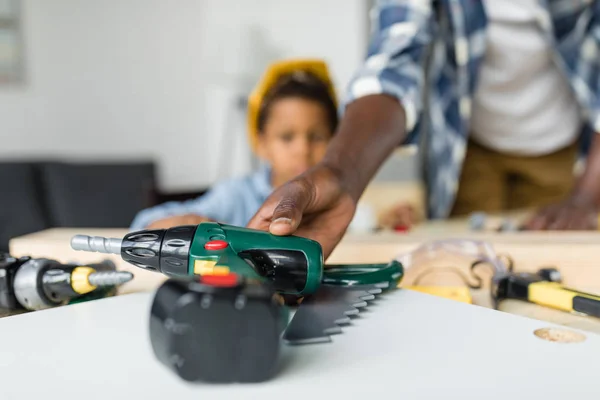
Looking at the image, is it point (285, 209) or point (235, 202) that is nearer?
point (285, 209)

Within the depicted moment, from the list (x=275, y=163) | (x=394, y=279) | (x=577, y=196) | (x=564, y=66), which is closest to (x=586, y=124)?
(x=564, y=66)

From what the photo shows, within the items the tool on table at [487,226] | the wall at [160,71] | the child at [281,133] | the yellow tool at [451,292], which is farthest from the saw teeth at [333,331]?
the wall at [160,71]

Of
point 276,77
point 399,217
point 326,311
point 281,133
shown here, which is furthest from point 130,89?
point 326,311

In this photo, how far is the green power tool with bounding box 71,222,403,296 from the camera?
353 mm

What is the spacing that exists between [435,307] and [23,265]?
305 millimetres

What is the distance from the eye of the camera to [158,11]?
312 cm

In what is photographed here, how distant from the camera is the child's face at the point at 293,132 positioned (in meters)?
1.33

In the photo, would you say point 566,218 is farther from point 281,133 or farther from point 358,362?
point 281,133

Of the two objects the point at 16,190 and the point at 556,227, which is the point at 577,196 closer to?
the point at 556,227

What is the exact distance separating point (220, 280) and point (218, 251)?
115 millimetres

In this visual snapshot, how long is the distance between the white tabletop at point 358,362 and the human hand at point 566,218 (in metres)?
0.45

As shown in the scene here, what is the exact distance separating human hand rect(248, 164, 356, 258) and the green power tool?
2 cm

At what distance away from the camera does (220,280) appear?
237mm

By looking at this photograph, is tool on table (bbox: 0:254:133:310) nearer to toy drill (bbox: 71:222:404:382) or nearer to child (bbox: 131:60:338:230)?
toy drill (bbox: 71:222:404:382)
